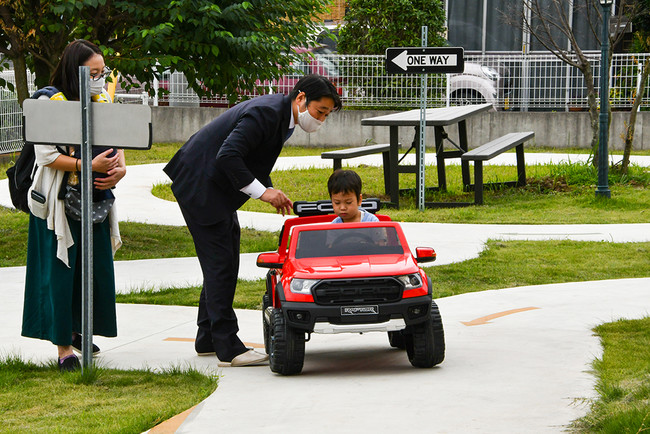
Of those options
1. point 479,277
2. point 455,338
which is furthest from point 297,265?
point 479,277

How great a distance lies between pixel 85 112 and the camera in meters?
5.62

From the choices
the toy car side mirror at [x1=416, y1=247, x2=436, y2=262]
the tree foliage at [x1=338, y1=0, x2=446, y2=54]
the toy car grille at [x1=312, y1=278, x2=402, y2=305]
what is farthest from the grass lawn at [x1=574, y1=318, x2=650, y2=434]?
the tree foliage at [x1=338, y1=0, x2=446, y2=54]

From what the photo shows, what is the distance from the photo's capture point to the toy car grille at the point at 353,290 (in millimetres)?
5758

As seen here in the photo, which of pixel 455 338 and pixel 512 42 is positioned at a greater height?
pixel 512 42

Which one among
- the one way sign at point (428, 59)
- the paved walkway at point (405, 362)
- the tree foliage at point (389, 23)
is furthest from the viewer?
the tree foliage at point (389, 23)

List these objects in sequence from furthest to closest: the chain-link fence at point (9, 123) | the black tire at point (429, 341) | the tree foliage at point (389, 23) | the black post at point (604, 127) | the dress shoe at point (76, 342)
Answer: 1. the tree foliage at point (389, 23)
2. the chain-link fence at point (9, 123)
3. the black post at point (604, 127)
4. the dress shoe at point (76, 342)
5. the black tire at point (429, 341)

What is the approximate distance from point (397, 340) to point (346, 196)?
989mm

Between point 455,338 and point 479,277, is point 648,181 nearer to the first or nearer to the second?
point 479,277

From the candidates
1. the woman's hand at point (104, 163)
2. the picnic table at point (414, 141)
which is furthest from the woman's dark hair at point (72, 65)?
the picnic table at point (414, 141)

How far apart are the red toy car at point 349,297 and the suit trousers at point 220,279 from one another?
23 cm

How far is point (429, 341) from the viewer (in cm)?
589

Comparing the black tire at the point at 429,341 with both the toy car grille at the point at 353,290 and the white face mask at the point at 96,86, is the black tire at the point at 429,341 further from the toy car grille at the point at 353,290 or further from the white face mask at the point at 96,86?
the white face mask at the point at 96,86

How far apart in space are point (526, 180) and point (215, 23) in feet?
24.4

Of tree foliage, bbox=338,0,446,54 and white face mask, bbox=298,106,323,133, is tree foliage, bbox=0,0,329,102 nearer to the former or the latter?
white face mask, bbox=298,106,323,133
